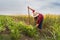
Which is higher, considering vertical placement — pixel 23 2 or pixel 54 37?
pixel 23 2

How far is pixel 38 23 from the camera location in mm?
3123

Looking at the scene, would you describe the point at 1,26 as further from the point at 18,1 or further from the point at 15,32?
the point at 18,1

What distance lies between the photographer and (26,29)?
3010mm

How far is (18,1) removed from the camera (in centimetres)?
334

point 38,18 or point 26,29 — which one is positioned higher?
point 38,18

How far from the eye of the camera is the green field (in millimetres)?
2951

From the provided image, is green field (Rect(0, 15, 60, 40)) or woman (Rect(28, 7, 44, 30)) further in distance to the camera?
woman (Rect(28, 7, 44, 30))

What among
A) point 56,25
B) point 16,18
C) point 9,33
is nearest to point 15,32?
point 9,33

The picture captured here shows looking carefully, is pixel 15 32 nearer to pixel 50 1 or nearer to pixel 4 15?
pixel 4 15

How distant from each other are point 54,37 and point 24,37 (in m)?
0.33

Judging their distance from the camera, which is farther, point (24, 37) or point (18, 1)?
point (18, 1)

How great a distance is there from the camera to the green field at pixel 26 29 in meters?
2.95

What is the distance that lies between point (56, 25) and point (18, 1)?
576mm

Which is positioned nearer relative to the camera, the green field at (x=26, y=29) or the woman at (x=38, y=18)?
the green field at (x=26, y=29)
